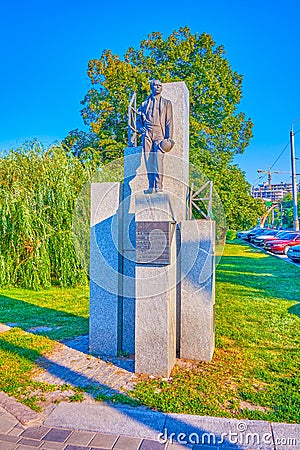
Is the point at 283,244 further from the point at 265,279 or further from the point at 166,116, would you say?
the point at 166,116

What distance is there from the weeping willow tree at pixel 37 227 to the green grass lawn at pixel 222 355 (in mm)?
766

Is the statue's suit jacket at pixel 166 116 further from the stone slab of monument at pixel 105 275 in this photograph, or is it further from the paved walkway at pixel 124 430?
the paved walkway at pixel 124 430

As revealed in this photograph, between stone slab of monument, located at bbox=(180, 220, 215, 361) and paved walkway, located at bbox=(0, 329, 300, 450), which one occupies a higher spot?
stone slab of monument, located at bbox=(180, 220, 215, 361)

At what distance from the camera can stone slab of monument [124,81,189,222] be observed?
5195 millimetres

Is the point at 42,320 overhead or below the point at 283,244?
below

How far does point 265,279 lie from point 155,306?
8.70 meters

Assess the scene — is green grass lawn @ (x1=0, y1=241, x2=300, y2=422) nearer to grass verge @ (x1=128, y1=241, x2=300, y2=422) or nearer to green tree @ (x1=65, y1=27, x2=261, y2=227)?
grass verge @ (x1=128, y1=241, x2=300, y2=422)

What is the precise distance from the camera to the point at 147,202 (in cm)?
463

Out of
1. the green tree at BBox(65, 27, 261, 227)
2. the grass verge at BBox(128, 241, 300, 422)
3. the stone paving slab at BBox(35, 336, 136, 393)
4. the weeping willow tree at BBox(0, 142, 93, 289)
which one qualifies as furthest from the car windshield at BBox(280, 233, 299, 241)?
the stone paving slab at BBox(35, 336, 136, 393)

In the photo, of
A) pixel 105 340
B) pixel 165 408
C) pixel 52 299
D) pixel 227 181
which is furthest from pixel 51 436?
pixel 227 181

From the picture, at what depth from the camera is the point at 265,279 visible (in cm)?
1234

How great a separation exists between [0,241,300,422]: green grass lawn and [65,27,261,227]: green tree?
10.9 metres

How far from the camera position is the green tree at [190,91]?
19547 mm

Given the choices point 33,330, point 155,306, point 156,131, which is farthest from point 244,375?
point 33,330
